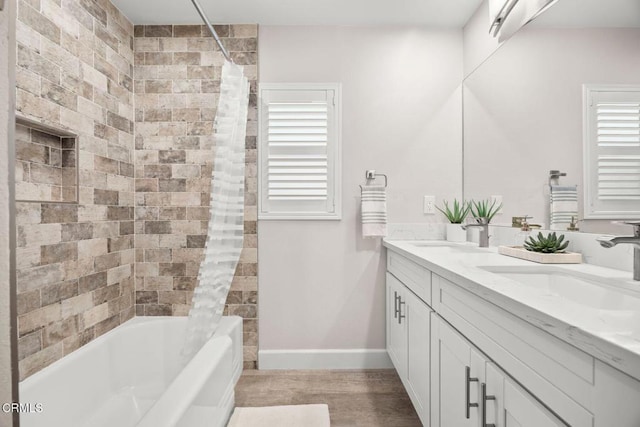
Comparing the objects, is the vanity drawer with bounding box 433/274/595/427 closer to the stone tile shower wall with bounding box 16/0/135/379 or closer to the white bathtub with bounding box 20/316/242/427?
the white bathtub with bounding box 20/316/242/427

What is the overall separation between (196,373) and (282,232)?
132cm

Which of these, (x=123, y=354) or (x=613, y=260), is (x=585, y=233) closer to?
(x=613, y=260)

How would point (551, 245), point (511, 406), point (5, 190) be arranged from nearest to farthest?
point (5, 190) → point (511, 406) → point (551, 245)

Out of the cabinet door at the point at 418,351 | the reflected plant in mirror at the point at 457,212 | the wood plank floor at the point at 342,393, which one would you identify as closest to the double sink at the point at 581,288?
the cabinet door at the point at 418,351

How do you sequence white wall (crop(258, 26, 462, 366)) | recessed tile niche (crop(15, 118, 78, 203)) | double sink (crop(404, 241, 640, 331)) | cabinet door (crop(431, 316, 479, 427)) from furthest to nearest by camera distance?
white wall (crop(258, 26, 462, 366)) → recessed tile niche (crop(15, 118, 78, 203)) → cabinet door (crop(431, 316, 479, 427)) → double sink (crop(404, 241, 640, 331))

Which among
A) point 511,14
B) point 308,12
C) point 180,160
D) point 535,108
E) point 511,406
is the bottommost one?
point 511,406

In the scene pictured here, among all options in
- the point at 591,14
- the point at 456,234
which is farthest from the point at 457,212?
the point at 591,14

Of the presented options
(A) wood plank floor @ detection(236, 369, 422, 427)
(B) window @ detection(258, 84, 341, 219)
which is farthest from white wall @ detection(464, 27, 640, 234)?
(A) wood plank floor @ detection(236, 369, 422, 427)

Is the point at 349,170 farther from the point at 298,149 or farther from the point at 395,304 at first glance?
the point at 395,304

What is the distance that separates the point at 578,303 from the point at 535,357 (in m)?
0.44

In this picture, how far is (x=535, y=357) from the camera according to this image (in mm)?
840

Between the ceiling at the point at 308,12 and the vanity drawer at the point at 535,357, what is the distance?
199 cm

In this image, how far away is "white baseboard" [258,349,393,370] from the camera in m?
2.61

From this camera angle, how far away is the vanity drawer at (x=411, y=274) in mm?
1687
